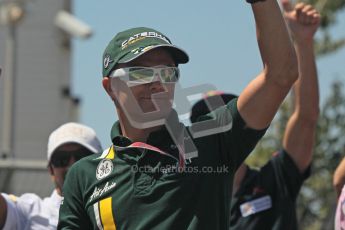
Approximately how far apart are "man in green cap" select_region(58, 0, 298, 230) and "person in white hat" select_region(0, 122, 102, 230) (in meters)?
1.18

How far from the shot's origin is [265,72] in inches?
Answer: 154

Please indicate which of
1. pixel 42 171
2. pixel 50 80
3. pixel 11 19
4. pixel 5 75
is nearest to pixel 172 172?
pixel 42 171

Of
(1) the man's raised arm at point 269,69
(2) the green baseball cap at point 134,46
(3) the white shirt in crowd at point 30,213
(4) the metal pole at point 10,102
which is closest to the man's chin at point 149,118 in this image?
(2) the green baseball cap at point 134,46

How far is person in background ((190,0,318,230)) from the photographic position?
6.09 meters

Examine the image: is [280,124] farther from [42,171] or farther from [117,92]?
[117,92]

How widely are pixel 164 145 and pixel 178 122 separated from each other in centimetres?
11

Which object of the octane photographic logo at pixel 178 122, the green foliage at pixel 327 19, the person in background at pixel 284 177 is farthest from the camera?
the green foliage at pixel 327 19

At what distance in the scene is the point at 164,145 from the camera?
4.16 m

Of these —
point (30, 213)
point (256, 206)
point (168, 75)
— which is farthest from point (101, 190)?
point (256, 206)

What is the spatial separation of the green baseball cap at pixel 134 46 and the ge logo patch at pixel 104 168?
37 centimetres

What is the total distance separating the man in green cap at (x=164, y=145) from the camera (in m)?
3.91

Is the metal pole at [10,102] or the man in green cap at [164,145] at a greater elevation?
the man in green cap at [164,145]

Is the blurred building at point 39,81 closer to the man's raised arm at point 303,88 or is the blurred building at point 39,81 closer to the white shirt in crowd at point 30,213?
the man's raised arm at point 303,88

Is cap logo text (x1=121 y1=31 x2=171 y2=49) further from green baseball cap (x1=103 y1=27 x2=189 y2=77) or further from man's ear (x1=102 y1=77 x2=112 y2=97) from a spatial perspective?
man's ear (x1=102 y1=77 x2=112 y2=97)
